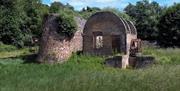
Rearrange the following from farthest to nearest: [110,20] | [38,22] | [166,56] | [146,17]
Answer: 1. [146,17]
2. [38,22]
3. [110,20]
4. [166,56]

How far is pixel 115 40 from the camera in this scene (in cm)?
3888

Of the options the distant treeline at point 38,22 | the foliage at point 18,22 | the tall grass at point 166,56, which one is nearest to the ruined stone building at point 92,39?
the tall grass at point 166,56

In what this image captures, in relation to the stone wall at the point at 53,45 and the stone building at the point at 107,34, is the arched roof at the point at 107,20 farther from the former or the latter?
the stone wall at the point at 53,45

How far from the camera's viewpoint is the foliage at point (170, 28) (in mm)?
53281

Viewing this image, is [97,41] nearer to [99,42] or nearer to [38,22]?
[99,42]

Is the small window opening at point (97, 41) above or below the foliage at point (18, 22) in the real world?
below

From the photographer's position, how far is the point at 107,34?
39.0 m

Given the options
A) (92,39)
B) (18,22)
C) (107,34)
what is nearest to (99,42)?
(92,39)

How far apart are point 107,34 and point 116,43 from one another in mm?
1031

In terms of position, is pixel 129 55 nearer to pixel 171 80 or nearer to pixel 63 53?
pixel 63 53

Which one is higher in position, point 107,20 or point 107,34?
point 107,20

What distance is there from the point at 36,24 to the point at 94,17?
2984 centimetres

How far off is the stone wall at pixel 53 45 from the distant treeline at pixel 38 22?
8.29m

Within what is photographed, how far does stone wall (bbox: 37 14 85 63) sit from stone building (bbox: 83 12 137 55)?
1.83 m
